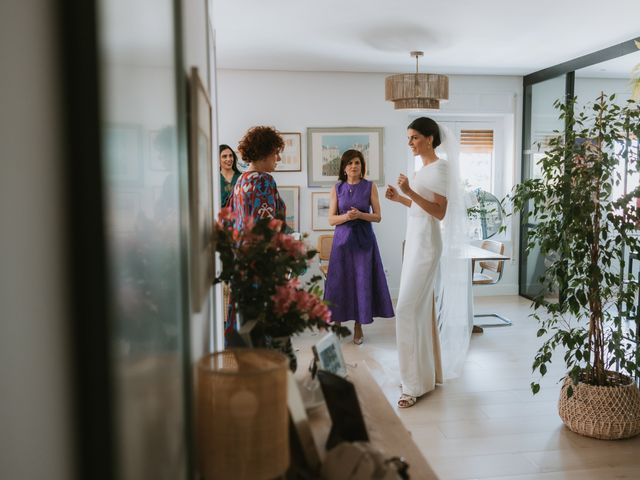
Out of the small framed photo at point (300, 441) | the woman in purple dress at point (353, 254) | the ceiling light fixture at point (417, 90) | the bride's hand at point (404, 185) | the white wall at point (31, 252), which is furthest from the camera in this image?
the woman in purple dress at point (353, 254)

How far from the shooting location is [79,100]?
462 mm

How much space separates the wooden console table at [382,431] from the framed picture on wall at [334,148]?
16.1 feet

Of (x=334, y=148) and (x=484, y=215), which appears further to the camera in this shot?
(x=484, y=215)

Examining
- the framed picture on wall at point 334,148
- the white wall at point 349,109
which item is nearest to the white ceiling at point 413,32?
the white wall at point 349,109

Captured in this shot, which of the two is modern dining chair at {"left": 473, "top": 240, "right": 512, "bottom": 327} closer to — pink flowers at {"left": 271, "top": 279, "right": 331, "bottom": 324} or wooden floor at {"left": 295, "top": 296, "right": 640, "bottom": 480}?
wooden floor at {"left": 295, "top": 296, "right": 640, "bottom": 480}

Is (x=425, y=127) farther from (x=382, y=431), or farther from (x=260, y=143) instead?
(x=382, y=431)

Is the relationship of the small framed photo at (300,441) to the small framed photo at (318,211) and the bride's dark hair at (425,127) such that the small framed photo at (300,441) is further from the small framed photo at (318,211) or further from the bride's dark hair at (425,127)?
the small framed photo at (318,211)

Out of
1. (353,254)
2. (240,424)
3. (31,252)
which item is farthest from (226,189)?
(31,252)

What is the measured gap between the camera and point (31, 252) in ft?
1.37

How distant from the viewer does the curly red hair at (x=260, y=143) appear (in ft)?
10.0

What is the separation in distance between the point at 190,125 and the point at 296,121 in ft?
17.6

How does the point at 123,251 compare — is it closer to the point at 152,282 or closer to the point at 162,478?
the point at 152,282

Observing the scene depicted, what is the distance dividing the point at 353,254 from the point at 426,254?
1.47 m

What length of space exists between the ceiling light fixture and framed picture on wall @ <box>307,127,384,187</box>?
62.8 inches
